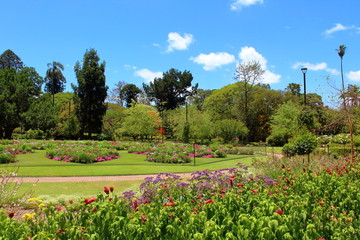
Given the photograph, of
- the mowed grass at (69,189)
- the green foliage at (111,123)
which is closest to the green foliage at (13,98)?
the green foliage at (111,123)

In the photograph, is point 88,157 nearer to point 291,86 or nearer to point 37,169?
point 37,169

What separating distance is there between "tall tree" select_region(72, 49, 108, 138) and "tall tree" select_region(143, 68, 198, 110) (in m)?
13.0

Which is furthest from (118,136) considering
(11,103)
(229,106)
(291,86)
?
(291,86)

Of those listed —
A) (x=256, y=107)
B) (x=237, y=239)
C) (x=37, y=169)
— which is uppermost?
(x=256, y=107)

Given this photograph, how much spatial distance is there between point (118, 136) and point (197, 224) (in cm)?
3735

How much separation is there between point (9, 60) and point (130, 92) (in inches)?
1284

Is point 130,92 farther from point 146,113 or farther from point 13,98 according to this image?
point 146,113

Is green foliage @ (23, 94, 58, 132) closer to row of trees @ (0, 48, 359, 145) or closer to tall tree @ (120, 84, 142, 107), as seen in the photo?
row of trees @ (0, 48, 359, 145)

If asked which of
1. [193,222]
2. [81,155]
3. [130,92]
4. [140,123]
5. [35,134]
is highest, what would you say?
[130,92]

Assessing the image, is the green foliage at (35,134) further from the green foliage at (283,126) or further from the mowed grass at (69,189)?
the green foliage at (283,126)

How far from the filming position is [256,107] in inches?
1492

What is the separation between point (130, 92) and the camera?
6297cm

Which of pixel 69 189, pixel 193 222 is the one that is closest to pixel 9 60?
pixel 69 189

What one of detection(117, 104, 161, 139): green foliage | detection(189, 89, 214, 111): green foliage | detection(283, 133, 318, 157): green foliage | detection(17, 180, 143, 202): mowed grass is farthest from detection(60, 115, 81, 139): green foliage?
detection(283, 133, 318, 157): green foliage
